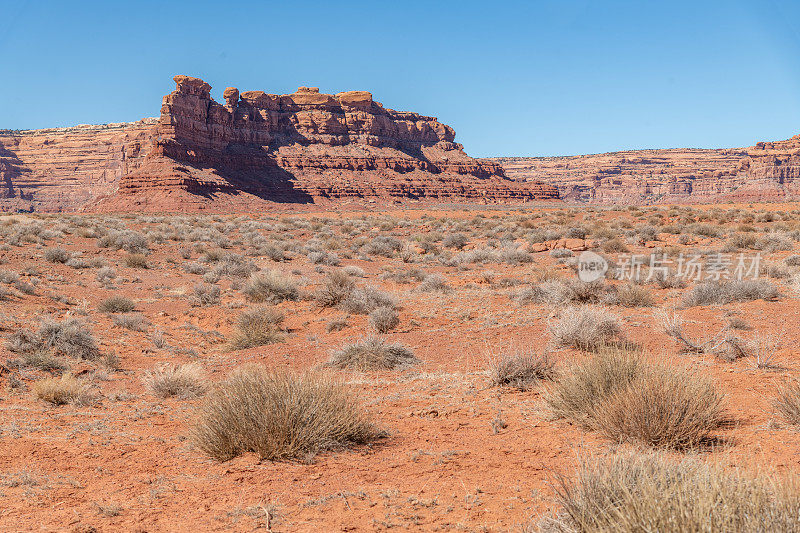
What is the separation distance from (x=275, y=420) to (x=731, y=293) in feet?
36.8

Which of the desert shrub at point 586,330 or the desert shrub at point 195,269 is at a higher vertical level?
the desert shrub at point 586,330

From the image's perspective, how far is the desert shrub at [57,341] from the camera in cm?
940

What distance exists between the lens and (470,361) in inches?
342

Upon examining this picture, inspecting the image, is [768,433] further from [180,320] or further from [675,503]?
[180,320]

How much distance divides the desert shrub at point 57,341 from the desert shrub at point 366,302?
5558mm

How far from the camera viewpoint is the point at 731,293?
1160 centimetres

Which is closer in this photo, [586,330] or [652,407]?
[652,407]

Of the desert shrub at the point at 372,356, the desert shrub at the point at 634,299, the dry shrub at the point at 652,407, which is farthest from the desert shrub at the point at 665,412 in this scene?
the desert shrub at the point at 634,299

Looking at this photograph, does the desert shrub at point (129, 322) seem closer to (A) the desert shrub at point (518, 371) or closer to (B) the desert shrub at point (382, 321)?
(B) the desert shrub at point (382, 321)

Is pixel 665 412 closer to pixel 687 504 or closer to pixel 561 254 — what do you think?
pixel 687 504

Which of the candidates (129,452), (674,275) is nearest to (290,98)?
(674,275)

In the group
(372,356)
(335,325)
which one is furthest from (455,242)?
(372,356)

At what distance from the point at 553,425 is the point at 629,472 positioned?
2.51 metres

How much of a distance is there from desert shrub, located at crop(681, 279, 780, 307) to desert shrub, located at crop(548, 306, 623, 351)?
12.9ft
